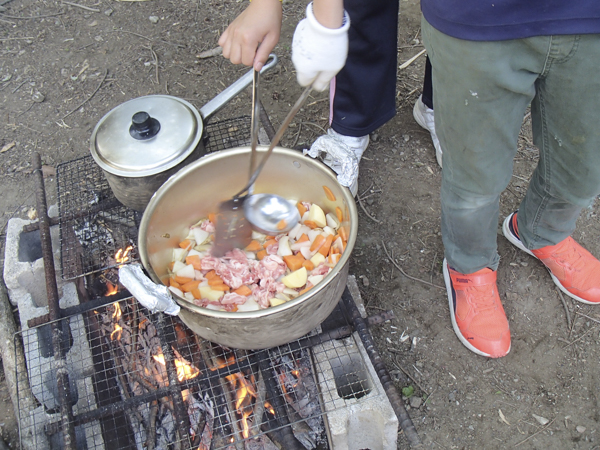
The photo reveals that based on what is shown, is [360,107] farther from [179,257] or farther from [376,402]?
[376,402]

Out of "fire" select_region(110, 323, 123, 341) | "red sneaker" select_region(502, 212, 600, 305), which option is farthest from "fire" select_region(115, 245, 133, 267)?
"red sneaker" select_region(502, 212, 600, 305)

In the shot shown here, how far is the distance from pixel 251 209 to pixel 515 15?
1227 millimetres

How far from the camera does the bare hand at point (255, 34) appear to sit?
1.71 m

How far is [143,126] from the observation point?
80.8 inches

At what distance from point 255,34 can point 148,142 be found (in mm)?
720

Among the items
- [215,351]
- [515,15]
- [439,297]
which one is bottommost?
[439,297]

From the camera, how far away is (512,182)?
301 centimetres

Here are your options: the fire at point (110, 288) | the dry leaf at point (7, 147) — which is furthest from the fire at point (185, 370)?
the dry leaf at point (7, 147)

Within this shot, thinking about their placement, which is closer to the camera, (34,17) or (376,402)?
(376,402)

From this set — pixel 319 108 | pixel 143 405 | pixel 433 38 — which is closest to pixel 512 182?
pixel 319 108

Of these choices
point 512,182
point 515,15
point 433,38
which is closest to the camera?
point 515,15

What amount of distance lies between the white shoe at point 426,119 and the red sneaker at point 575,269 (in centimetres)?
94

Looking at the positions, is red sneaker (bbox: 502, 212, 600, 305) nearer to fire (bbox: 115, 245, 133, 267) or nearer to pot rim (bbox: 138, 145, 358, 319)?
pot rim (bbox: 138, 145, 358, 319)

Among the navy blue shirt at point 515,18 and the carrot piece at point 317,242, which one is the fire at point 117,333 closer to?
the carrot piece at point 317,242
